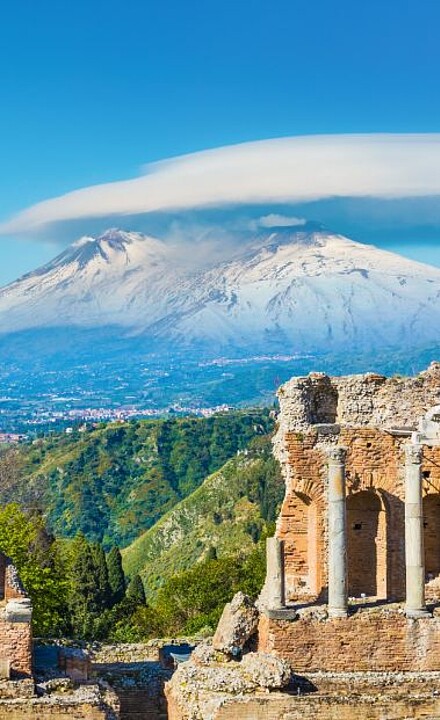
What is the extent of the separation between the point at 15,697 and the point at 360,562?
1001 centimetres

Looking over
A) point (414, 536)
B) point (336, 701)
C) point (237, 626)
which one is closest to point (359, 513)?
point (414, 536)

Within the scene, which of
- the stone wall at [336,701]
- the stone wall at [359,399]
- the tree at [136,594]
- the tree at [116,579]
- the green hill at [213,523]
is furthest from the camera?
the green hill at [213,523]

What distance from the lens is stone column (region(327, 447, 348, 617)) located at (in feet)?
103

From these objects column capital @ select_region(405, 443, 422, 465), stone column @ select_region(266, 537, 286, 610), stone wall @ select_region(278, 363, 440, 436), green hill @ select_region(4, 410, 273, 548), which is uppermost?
green hill @ select_region(4, 410, 273, 548)

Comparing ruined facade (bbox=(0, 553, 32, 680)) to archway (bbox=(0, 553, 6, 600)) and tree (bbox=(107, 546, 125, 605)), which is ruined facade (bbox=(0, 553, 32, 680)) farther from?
tree (bbox=(107, 546, 125, 605))

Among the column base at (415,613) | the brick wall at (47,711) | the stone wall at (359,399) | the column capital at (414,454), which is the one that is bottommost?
the brick wall at (47,711)

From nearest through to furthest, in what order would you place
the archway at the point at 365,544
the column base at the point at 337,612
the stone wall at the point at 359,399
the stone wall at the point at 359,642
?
1. the stone wall at the point at 359,642
2. the column base at the point at 337,612
3. the archway at the point at 365,544
4. the stone wall at the point at 359,399

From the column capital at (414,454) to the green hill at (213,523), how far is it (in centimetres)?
7065

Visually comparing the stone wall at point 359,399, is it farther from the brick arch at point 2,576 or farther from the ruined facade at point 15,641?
the ruined facade at point 15,641

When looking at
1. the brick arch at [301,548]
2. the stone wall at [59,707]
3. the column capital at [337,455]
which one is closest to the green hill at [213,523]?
the brick arch at [301,548]

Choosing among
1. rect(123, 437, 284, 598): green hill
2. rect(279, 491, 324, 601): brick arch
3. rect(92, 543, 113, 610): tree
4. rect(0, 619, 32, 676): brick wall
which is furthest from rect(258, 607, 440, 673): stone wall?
rect(123, 437, 284, 598): green hill

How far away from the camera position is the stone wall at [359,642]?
30.9m

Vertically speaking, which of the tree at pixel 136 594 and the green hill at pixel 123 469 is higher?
the green hill at pixel 123 469

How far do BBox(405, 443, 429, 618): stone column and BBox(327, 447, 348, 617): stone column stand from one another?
147 centimetres
